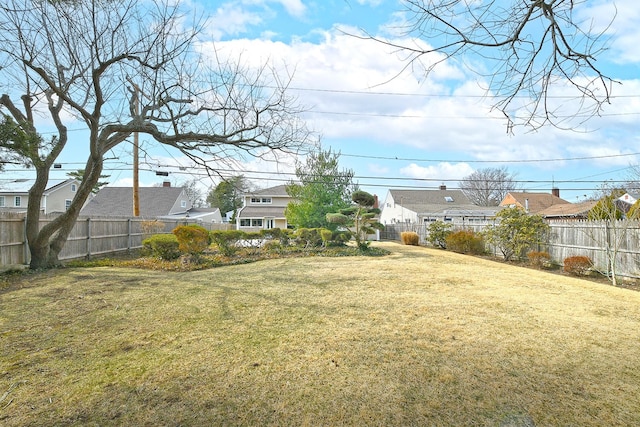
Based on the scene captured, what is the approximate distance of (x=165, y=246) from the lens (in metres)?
12.1

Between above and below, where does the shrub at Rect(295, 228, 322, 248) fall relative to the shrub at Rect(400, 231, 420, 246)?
above

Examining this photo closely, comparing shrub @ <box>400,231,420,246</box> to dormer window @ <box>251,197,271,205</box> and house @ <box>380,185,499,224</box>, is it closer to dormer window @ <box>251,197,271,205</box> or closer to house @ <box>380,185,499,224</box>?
house @ <box>380,185,499,224</box>

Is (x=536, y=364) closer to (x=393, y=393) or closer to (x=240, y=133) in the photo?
(x=393, y=393)

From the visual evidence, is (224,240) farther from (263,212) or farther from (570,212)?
(570,212)

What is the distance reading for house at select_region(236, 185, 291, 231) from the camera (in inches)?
1339

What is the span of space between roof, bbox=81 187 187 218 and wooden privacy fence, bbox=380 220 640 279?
98.7 feet

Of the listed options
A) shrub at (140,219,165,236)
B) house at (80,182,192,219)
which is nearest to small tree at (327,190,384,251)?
shrub at (140,219,165,236)

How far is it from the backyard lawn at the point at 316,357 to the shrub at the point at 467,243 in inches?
391

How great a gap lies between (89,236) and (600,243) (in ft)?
54.0

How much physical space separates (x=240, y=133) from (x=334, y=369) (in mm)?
7342

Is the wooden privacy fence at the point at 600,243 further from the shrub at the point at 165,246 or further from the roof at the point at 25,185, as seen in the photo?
the roof at the point at 25,185

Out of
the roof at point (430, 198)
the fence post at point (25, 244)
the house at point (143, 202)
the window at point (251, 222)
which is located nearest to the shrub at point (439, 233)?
the roof at point (430, 198)

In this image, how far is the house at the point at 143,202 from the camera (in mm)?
32562

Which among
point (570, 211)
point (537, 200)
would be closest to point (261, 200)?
point (570, 211)
